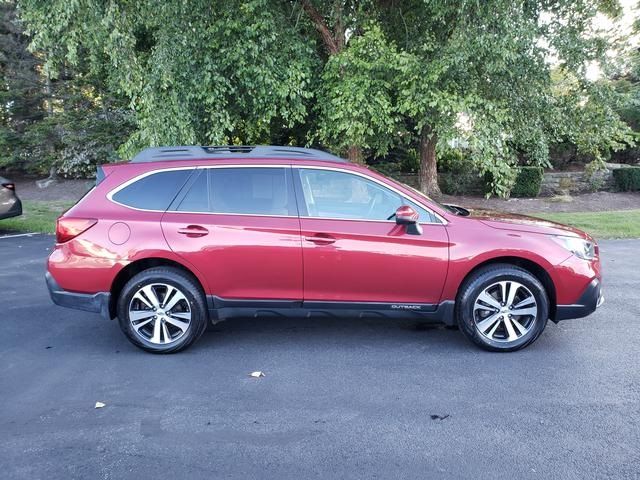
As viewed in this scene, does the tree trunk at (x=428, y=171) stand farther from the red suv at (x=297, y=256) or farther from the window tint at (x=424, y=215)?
the window tint at (x=424, y=215)

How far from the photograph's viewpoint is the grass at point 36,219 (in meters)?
11.3

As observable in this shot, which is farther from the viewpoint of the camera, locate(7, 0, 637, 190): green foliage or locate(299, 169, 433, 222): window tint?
locate(7, 0, 637, 190): green foliage

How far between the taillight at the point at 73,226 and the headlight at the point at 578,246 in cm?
406

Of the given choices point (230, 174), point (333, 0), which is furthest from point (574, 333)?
point (333, 0)

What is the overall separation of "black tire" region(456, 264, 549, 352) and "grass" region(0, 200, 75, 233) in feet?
31.4

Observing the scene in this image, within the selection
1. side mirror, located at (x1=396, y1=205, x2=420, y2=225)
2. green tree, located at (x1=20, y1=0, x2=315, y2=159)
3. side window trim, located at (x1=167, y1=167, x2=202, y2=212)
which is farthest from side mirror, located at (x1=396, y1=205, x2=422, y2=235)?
green tree, located at (x1=20, y1=0, x2=315, y2=159)

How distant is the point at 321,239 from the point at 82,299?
2164 mm

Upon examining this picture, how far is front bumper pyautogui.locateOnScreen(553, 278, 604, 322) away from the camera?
4461 mm

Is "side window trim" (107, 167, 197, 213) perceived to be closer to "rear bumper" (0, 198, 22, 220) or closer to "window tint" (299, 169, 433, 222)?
A: "window tint" (299, 169, 433, 222)

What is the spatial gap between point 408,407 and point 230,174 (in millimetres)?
2483

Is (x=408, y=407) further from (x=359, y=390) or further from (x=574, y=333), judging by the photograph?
(x=574, y=333)

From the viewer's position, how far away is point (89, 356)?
4551 millimetres

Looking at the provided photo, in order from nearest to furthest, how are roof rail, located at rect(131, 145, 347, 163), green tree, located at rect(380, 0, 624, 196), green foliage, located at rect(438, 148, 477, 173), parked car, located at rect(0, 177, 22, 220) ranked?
roof rail, located at rect(131, 145, 347, 163), green tree, located at rect(380, 0, 624, 196), parked car, located at rect(0, 177, 22, 220), green foliage, located at rect(438, 148, 477, 173)

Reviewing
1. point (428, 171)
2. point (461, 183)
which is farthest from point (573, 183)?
point (428, 171)
